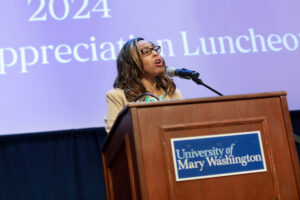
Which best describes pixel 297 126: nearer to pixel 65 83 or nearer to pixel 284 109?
pixel 65 83

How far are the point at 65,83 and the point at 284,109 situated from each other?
6.20ft

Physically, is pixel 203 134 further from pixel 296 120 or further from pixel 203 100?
pixel 296 120

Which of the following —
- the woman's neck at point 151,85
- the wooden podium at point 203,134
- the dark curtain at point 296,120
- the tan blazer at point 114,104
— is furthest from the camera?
the dark curtain at point 296,120

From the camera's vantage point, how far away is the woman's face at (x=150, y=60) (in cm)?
247

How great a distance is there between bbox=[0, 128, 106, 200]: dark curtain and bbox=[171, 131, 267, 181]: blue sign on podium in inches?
76.1

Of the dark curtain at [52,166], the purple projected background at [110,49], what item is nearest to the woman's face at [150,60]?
the purple projected background at [110,49]

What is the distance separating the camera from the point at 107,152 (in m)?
2.12

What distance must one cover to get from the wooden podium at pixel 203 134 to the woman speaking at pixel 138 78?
67cm

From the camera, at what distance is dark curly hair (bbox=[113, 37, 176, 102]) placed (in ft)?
8.09

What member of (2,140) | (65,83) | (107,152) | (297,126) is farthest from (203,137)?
(297,126)

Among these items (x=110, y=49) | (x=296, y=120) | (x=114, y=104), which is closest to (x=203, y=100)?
(x=114, y=104)

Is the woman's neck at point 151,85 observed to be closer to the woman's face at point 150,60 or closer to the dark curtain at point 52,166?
the woman's face at point 150,60

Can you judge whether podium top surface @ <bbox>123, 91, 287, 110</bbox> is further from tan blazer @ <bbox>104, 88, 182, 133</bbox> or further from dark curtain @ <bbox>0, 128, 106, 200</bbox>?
dark curtain @ <bbox>0, 128, 106, 200</bbox>

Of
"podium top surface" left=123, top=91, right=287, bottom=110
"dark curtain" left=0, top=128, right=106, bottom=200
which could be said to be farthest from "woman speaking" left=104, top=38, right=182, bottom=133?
"dark curtain" left=0, top=128, right=106, bottom=200
